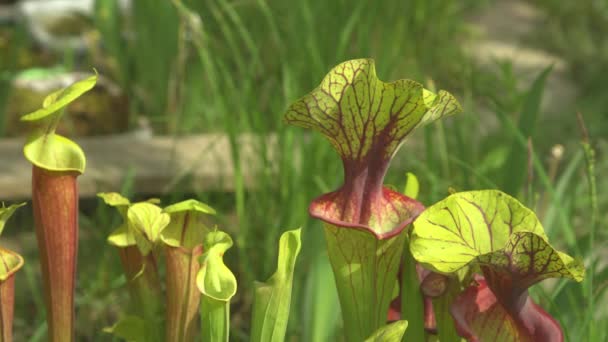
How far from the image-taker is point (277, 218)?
195cm

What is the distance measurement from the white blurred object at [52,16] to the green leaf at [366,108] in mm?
2821

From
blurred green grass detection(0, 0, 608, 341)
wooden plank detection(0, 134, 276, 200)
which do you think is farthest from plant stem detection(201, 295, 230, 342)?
wooden plank detection(0, 134, 276, 200)

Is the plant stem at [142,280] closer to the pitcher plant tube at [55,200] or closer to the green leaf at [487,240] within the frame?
the pitcher plant tube at [55,200]

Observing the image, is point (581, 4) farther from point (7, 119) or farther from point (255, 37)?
point (7, 119)

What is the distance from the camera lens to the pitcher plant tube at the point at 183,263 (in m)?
0.88

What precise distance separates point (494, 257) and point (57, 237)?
42 centimetres

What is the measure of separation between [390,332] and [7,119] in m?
2.35

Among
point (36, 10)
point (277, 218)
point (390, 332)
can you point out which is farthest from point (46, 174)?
point (36, 10)

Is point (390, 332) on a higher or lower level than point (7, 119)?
lower

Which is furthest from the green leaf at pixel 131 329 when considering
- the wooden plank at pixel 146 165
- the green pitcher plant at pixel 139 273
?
the wooden plank at pixel 146 165

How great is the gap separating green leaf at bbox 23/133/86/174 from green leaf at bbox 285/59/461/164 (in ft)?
0.70

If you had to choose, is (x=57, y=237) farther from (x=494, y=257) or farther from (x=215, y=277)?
(x=494, y=257)

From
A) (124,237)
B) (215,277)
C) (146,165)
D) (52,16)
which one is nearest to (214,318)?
(215,277)

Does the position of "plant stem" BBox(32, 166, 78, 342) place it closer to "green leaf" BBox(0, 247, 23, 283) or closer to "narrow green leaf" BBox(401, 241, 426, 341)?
"green leaf" BBox(0, 247, 23, 283)
